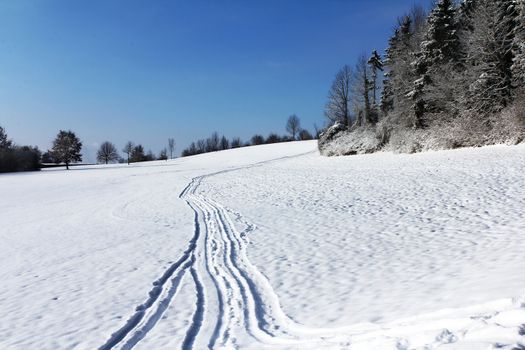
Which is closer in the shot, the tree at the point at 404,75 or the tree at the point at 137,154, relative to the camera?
the tree at the point at 404,75

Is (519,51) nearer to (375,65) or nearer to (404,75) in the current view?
(404,75)

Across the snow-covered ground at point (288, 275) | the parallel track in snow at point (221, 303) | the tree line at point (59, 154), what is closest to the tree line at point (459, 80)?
the snow-covered ground at point (288, 275)

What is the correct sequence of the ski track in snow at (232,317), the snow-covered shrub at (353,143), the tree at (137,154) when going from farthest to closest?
the tree at (137,154) → the snow-covered shrub at (353,143) → the ski track in snow at (232,317)

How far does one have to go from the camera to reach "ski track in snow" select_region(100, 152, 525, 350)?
448 cm

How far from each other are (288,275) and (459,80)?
26.3m

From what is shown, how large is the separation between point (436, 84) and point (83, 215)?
27.6 meters

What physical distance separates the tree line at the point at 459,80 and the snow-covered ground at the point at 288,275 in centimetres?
1008

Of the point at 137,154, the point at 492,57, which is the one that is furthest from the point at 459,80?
the point at 137,154

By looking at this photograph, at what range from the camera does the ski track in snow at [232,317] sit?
448 centimetres

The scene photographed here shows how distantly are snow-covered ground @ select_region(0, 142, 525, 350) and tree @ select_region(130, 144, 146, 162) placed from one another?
3565 inches

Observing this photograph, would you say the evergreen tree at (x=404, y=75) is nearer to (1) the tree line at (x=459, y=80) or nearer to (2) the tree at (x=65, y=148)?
(1) the tree line at (x=459, y=80)

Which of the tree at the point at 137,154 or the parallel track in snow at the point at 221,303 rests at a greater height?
the tree at the point at 137,154

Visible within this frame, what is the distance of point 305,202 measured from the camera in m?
16.1

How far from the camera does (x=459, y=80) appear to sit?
27484mm
